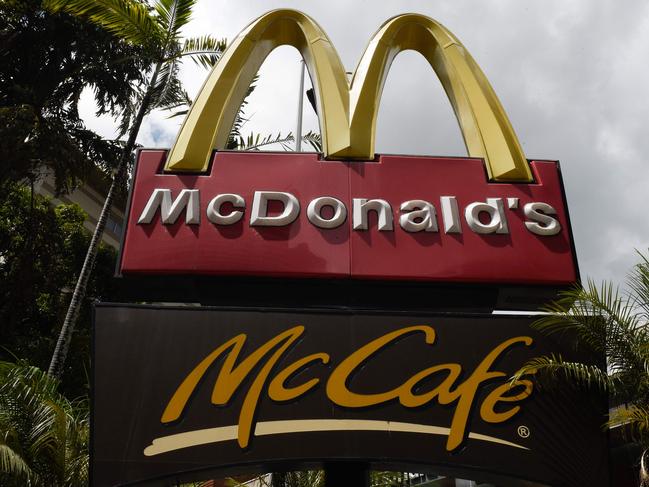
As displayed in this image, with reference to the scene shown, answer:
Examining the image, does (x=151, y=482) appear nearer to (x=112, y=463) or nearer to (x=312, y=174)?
(x=112, y=463)

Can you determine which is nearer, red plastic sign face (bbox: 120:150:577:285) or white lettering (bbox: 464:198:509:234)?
red plastic sign face (bbox: 120:150:577:285)

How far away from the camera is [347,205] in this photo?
820 centimetres

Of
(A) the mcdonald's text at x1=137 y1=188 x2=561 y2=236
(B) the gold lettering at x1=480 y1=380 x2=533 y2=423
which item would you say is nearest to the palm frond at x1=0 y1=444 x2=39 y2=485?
(A) the mcdonald's text at x1=137 y1=188 x2=561 y2=236

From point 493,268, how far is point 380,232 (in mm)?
1492

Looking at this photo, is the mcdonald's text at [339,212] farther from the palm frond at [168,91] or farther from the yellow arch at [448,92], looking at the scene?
the palm frond at [168,91]

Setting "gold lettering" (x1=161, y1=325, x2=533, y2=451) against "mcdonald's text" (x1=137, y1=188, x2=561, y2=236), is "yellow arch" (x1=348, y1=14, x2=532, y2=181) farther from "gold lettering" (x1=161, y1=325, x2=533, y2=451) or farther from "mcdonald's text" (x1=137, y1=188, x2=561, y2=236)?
"gold lettering" (x1=161, y1=325, x2=533, y2=451)

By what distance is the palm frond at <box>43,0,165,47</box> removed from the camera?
41.4ft

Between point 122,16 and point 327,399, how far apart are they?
10.1 metres

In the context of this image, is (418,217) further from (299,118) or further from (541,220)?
(299,118)

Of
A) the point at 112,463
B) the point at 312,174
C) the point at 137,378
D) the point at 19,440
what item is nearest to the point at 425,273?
the point at 312,174

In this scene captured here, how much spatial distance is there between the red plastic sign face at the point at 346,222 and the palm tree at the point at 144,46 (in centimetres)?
569

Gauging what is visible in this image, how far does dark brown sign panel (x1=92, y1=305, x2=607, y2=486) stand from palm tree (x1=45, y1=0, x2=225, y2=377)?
6123mm

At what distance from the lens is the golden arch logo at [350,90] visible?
8.69 m

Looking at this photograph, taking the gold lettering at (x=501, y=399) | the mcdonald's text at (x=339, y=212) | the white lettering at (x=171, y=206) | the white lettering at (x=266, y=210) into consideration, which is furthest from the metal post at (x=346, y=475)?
the white lettering at (x=171, y=206)
